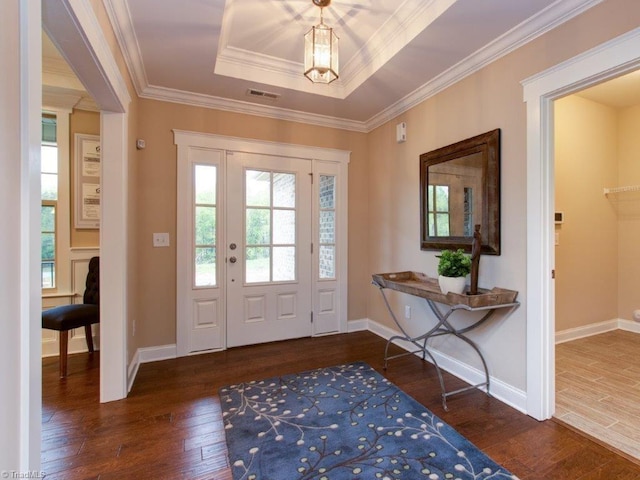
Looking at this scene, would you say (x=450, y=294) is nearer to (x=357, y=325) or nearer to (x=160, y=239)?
(x=357, y=325)

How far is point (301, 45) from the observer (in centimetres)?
271

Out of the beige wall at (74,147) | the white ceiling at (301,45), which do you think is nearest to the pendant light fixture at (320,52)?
the white ceiling at (301,45)

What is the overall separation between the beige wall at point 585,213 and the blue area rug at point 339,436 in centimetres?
241

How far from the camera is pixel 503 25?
211 cm

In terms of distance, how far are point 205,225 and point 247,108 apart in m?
1.30

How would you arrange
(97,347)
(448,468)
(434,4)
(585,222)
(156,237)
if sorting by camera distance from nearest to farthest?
1. (448,468)
2. (434,4)
3. (156,237)
4. (97,347)
5. (585,222)

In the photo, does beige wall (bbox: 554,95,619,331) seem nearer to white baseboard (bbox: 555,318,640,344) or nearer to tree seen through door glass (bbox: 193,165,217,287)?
white baseboard (bbox: 555,318,640,344)

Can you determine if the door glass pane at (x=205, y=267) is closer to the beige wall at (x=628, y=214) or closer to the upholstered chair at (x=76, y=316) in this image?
the upholstered chair at (x=76, y=316)

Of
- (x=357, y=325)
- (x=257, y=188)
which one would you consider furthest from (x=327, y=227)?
(x=357, y=325)

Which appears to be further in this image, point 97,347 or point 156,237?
point 97,347

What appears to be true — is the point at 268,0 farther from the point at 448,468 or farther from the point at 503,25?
the point at 448,468

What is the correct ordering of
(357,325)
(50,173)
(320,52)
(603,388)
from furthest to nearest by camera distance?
(357,325)
(50,173)
(603,388)
(320,52)

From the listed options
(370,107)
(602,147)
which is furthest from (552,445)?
(602,147)

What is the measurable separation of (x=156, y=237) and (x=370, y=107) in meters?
2.57
